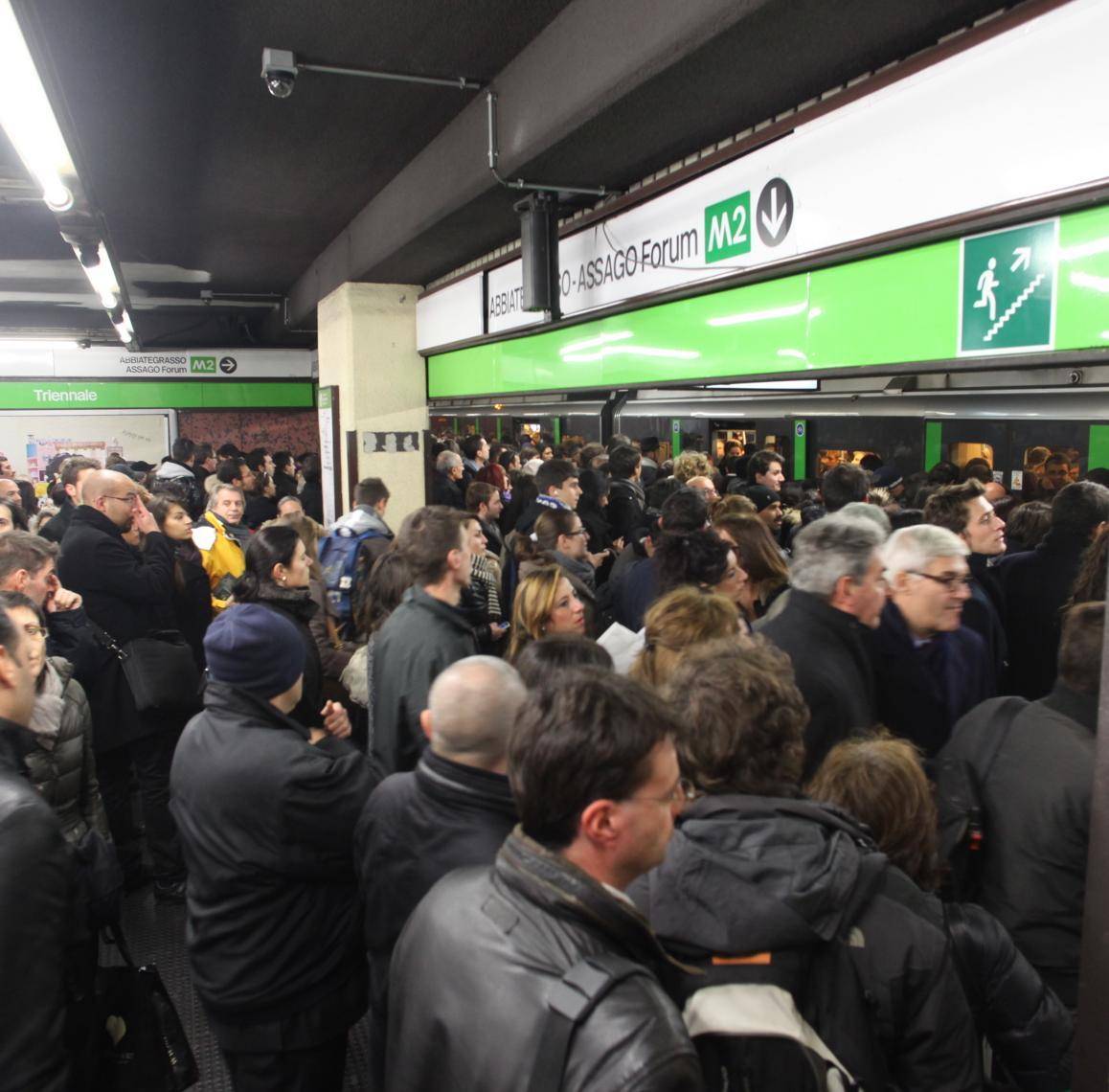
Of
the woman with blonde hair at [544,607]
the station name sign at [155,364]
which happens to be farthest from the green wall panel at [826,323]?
the station name sign at [155,364]

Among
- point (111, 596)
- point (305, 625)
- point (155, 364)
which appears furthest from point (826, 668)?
point (155, 364)

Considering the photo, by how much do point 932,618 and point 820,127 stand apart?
65.0 inches

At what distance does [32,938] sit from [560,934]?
1.03 meters

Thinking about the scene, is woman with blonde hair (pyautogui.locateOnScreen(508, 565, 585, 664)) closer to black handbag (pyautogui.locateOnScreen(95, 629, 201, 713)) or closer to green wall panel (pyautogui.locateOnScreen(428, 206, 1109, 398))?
green wall panel (pyautogui.locateOnScreen(428, 206, 1109, 398))

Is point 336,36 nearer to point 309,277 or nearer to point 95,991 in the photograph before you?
point 95,991

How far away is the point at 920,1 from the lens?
244cm

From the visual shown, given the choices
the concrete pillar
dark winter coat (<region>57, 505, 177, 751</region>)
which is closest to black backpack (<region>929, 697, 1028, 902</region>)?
dark winter coat (<region>57, 505, 177, 751</region>)

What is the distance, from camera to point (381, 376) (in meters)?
7.67

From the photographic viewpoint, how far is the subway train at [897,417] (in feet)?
19.2

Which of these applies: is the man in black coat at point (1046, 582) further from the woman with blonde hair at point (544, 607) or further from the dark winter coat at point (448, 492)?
the dark winter coat at point (448, 492)

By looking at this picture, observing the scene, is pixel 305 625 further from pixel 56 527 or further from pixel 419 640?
pixel 56 527

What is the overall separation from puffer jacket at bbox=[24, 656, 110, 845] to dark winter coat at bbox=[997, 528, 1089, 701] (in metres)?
3.31

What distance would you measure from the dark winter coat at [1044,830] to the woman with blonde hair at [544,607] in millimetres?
1361

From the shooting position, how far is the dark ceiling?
108 inches
